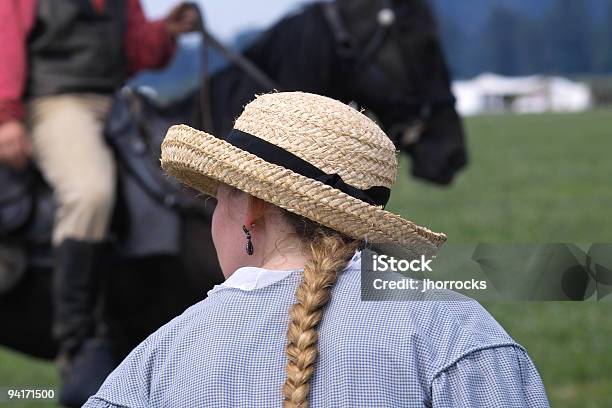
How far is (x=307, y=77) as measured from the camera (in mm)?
4586

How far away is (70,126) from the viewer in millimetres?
4086

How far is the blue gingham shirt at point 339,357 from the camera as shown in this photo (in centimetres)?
149

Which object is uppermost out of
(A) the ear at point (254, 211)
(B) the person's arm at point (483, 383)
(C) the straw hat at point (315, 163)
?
(C) the straw hat at point (315, 163)

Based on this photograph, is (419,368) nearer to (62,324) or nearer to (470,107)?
(62,324)

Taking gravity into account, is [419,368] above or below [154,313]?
above

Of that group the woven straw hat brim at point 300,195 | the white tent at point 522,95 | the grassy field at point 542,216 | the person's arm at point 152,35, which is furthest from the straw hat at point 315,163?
the white tent at point 522,95

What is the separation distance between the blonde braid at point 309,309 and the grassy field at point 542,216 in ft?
1.96

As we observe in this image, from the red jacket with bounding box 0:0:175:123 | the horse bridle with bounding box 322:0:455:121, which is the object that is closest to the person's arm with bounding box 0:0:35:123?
the red jacket with bounding box 0:0:175:123

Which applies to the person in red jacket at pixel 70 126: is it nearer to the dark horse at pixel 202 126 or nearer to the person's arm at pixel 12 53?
the person's arm at pixel 12 53

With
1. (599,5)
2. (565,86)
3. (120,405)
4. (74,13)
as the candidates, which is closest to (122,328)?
(74,13)

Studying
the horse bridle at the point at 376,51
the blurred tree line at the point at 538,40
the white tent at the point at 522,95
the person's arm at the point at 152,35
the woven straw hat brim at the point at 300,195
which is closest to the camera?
the woven straw hat brim at the point at 300,195

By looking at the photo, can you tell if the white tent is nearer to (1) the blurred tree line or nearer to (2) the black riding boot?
(1) the blurred tree line

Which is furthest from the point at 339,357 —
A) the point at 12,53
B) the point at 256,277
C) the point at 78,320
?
the point at 12,53

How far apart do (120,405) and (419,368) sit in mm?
422
